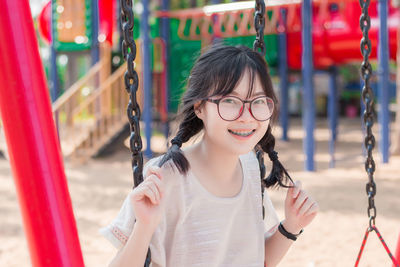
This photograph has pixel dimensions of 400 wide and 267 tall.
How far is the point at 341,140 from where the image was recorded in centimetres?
1050

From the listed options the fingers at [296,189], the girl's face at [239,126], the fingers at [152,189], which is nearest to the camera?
the fingers at [152,189]

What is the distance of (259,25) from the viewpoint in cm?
164

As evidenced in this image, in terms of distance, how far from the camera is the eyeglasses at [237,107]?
1.41 m

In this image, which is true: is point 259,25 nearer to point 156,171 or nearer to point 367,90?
point 367,90

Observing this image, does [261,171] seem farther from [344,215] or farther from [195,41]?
[195,41]

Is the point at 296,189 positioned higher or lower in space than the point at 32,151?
lower

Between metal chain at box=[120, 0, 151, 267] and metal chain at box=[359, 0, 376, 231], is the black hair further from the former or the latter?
metal chain at box=[359, 0, 376, 231]

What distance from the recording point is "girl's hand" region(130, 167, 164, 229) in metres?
1.33

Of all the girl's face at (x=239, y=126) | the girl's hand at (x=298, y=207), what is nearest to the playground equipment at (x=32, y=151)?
the girl's face at (x=239, y=126)

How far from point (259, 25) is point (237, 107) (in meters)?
0.34

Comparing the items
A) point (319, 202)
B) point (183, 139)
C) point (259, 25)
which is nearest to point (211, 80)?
point (183, 139)

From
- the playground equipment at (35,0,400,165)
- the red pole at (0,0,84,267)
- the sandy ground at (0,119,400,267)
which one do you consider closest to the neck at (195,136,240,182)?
the red pole at (0,0,84,267)

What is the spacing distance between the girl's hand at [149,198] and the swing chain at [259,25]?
20.2 inches

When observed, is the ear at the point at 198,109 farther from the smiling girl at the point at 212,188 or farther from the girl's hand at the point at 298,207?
the girl's hand at the point at 298,207
